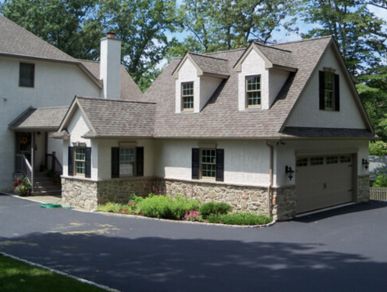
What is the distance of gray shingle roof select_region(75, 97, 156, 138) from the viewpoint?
2039 cm

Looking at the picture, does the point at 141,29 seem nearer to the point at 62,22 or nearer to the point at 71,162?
the point at 62,22

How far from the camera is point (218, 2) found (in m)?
38.1

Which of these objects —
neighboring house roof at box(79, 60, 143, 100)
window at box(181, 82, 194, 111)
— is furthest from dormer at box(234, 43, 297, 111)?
neighboring house roof at box(79, 60, 143, 100)

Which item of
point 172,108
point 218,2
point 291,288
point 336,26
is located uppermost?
point 218,2

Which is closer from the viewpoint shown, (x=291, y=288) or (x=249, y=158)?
(x=291, y=288)

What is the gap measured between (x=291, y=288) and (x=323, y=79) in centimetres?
1270

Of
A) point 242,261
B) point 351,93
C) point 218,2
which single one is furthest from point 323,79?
point 218,2

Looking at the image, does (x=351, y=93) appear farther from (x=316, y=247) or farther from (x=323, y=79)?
(x=316, y=247)

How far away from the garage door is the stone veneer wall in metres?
2.07

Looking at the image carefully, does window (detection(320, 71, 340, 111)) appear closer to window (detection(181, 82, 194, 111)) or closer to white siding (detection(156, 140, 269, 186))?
white siding (detection(156, 140, 269, 186))

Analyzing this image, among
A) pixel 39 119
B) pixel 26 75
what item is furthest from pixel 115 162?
pixel 26 75

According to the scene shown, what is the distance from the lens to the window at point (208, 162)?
791 inches

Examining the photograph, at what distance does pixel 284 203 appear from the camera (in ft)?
59.6

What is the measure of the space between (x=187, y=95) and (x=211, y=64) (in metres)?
1.81
